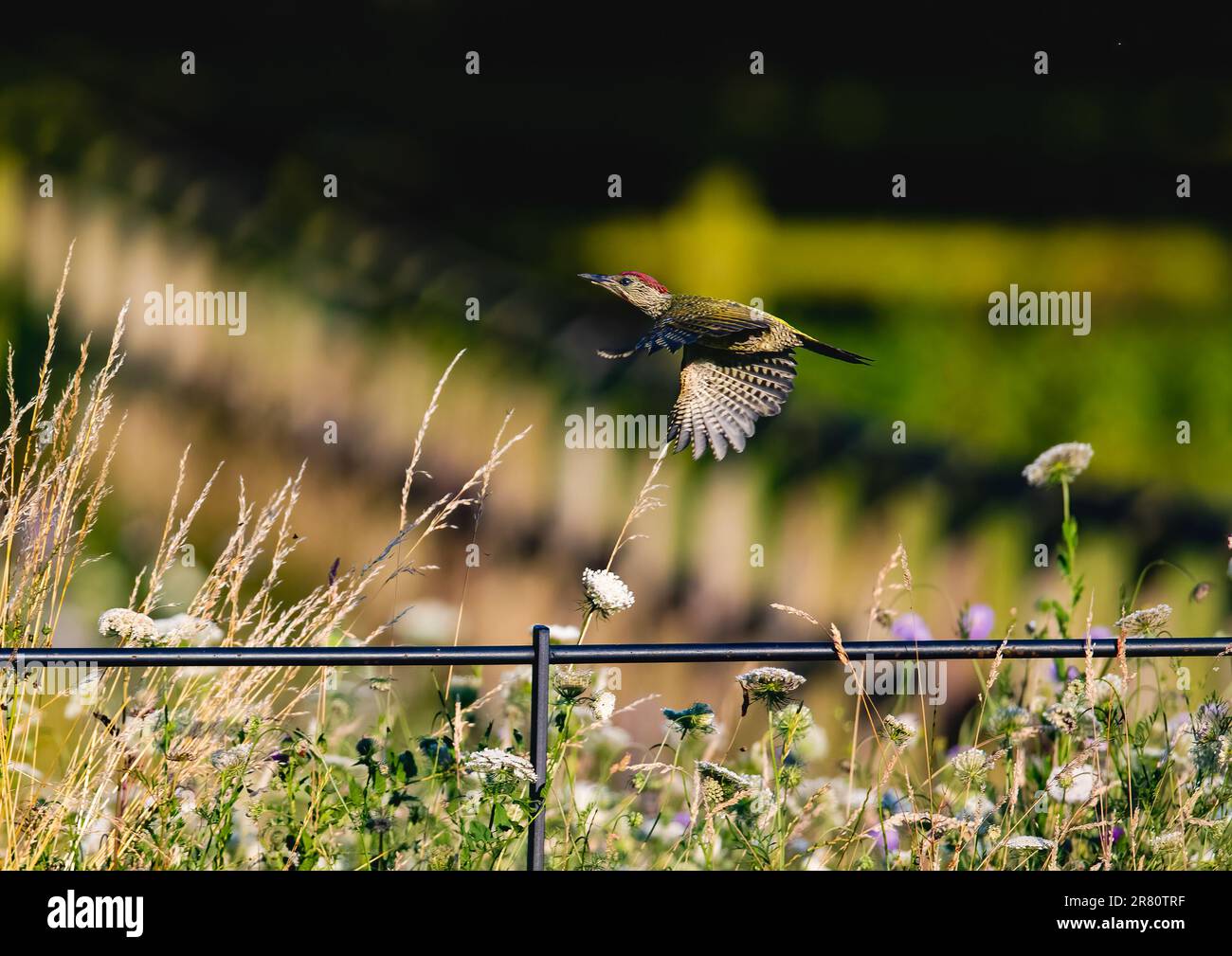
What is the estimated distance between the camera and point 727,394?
368 cm

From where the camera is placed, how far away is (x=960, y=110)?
368 cm

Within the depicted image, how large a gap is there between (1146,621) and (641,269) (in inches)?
61.8

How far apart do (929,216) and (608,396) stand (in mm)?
1013

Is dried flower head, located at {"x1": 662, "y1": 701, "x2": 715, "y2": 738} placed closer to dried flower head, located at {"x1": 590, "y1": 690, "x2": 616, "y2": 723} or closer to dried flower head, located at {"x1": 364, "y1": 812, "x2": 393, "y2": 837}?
dried flower head, located at {"x1": 590, "y1": 690, "x2": 616, "y2": 723}

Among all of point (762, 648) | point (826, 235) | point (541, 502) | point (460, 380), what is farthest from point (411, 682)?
point (826, 235)

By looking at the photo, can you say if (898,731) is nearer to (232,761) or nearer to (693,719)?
(693,719)

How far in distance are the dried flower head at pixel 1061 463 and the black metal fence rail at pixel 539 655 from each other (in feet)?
2.26

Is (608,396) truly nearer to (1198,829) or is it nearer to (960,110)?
(960,110)

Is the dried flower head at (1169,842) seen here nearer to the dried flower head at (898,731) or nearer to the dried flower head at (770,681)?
the dried flower head at (898,731)

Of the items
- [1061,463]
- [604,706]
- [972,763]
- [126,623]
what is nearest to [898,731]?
[972,763]

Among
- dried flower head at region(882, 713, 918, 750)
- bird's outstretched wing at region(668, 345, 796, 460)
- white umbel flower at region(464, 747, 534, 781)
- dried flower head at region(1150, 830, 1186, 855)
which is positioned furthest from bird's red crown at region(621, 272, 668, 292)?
dried flower head at region(1150, 830, 1186, 855)

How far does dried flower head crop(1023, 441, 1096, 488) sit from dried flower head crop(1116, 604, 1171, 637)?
0.50 metres

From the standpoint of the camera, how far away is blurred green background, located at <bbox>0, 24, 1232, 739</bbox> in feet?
11.8
